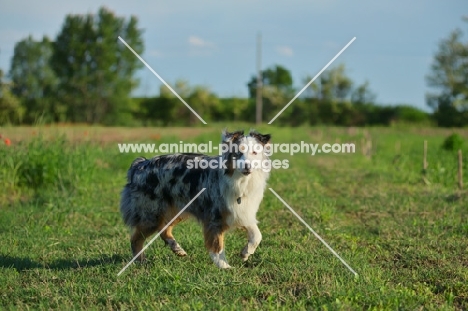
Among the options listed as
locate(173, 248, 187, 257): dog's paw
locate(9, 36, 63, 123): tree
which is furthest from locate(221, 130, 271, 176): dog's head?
locate(9, 36, 63, 123): tree

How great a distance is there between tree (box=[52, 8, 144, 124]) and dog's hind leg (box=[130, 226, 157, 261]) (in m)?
43.2

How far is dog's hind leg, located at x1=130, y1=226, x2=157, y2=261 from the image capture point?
6.73 meters

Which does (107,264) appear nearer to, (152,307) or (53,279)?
(53,279)

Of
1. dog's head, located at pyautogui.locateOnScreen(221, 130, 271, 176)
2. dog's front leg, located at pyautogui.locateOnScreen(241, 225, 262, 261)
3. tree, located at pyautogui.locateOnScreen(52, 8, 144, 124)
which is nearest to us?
dog's head, located at pyautogui.locateOnScreen(221, 130, 271, 176)

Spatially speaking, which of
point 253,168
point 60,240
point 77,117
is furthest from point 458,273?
point 77,117

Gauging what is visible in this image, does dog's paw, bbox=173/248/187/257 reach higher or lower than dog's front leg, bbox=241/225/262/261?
lower

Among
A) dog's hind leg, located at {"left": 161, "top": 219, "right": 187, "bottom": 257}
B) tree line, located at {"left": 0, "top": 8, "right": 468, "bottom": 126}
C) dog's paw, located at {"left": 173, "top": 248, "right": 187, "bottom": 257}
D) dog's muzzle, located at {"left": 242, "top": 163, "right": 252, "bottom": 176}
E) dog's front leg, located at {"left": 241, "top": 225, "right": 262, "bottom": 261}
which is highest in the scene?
tree line, located at {"left": 0, "top": 8, "right": 468, "bottom": 126}

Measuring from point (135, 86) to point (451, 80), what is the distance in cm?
2803

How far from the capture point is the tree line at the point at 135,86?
44438 mm

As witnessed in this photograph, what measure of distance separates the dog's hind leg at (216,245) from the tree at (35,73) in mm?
37359

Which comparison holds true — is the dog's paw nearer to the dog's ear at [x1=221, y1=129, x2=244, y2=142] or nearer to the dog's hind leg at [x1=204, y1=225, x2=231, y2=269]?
the dog's hind leg at [x1=204, y1=225, x2=231, y2=269]

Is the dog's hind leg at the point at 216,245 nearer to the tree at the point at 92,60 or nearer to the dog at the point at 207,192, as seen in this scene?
the dog at the point at 207,192

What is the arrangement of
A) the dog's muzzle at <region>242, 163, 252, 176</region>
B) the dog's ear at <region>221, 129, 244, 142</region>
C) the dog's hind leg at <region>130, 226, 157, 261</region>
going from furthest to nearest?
the dog's hind leg at <region>130, 226, 157, 261</region> < the dog's ear at <region>221, 129, 244, 142</region> < the dog's muzzle at <region>242, 163, 252, 176</region>

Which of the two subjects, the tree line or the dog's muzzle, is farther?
the tree line
